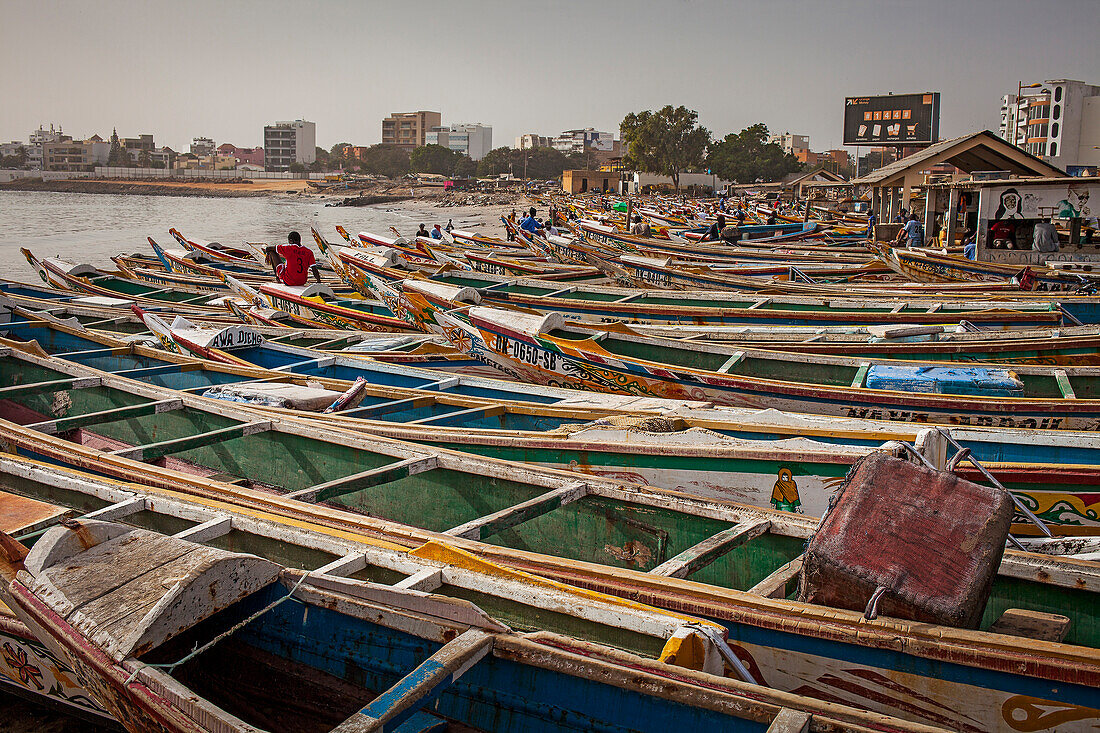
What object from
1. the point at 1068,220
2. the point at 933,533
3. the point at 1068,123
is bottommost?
the point at 933,533

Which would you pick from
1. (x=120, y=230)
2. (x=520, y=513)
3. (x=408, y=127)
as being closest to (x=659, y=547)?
(x=520, y=513)

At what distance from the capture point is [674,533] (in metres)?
4.21

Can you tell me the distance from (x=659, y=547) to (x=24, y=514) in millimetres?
3255

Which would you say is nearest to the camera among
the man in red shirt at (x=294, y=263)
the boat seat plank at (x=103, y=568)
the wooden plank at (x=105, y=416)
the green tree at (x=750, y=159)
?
the boat seat plank at (x=103, y=568)

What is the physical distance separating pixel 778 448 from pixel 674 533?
1.05 meters

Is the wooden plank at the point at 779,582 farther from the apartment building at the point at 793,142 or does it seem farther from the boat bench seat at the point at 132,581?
the apartment building at the point at 793,142

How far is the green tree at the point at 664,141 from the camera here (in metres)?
85.6

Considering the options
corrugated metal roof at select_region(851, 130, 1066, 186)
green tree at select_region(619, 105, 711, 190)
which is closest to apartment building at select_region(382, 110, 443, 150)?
green tree at select_region(619, 105, 711, 190)

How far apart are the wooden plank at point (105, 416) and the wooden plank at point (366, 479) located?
224 cm

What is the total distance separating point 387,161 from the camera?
146 m

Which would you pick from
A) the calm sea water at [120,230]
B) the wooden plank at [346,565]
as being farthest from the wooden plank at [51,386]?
the calm sea water at [120,230]

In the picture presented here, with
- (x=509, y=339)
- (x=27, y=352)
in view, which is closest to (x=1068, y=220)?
(x=509, y=339)

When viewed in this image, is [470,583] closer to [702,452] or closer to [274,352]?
[702,452]

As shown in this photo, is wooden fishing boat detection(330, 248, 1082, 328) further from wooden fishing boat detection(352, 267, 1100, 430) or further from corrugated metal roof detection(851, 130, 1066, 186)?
corrugated metal roof detection(851, 130, 1066, 186)
